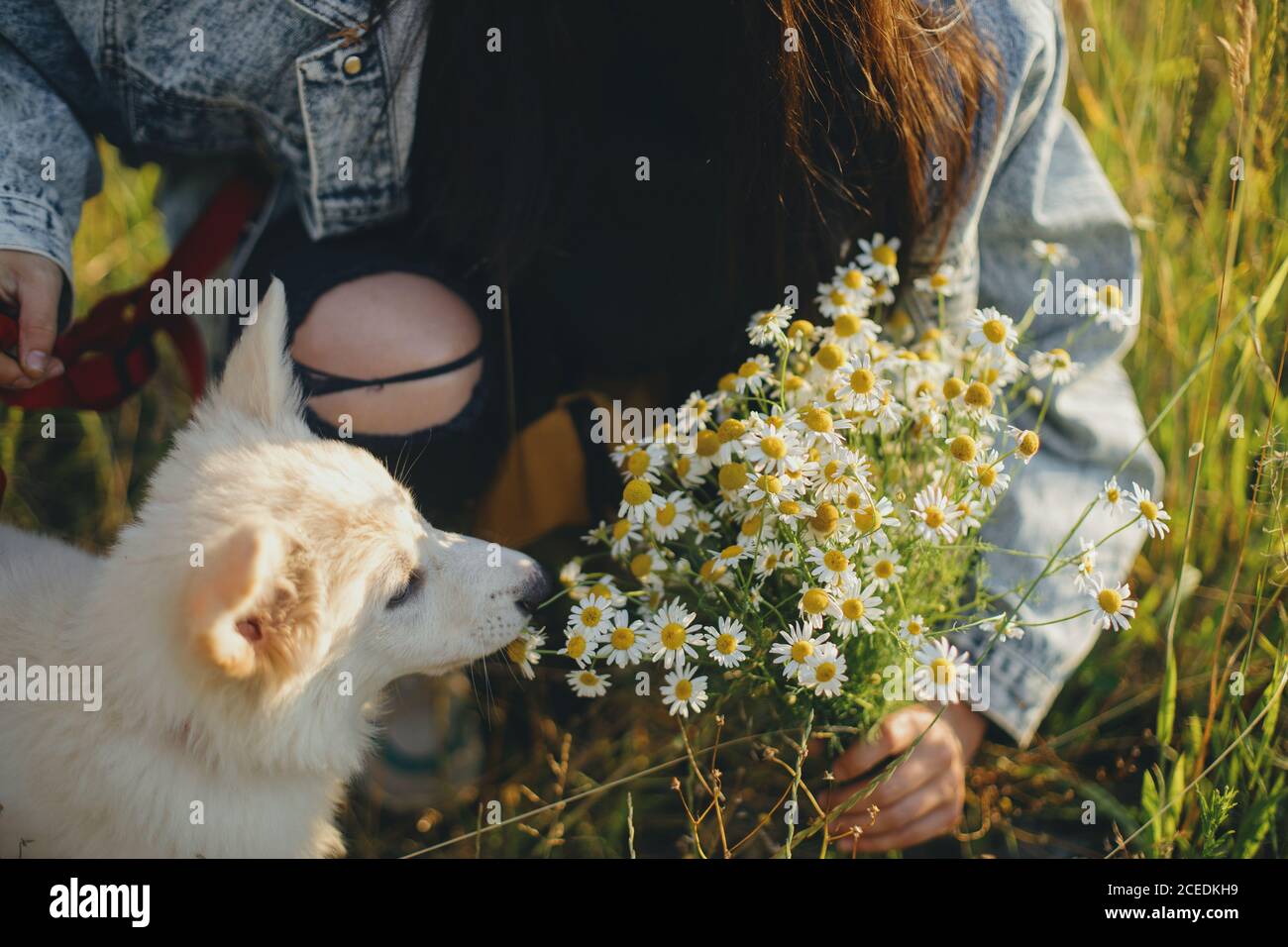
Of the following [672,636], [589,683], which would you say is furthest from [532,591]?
[672,636]

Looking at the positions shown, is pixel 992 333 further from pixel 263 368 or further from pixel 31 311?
pixel 31 311

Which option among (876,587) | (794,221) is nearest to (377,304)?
(794,221)

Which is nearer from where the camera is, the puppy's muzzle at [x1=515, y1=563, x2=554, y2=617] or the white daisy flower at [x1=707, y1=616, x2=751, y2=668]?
the white daisy flower at [x1=707, y1=616, x2=751, y2=668]

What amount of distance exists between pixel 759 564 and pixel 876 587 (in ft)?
0.51

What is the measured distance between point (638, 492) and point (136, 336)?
105 centimetres

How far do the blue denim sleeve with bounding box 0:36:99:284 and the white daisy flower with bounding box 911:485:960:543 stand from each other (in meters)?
1.38

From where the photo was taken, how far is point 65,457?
7.39ft

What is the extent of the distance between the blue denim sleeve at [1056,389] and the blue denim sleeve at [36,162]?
155cm

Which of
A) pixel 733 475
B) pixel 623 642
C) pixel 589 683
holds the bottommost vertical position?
pixel 589 683

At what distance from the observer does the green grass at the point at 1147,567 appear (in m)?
1.54

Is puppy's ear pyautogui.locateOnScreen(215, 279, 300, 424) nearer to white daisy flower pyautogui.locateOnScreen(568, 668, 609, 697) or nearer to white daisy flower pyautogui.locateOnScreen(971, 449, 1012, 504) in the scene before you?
white daisy flower pyautogui.locateOnScreen(568, 668, 609, 697)

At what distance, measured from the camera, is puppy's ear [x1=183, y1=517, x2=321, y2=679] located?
0.95 meters

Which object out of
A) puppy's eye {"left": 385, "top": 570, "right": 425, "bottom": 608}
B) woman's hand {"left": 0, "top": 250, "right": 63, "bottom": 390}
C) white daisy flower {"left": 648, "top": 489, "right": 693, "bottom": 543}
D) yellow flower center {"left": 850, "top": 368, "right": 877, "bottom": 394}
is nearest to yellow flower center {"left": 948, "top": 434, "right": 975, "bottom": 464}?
yellow flower center {"left": 850, "top": 368, "right": 877, "bottom": 394}

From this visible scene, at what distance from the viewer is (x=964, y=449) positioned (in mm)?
1200
